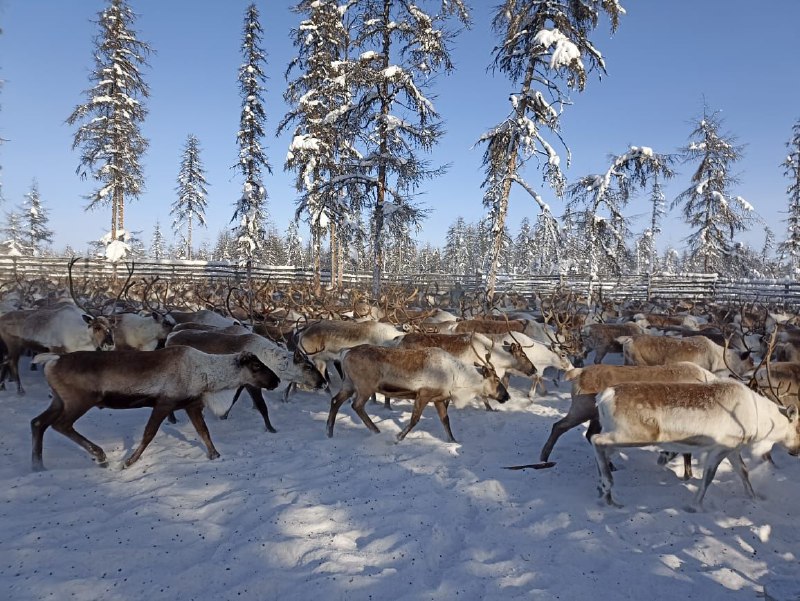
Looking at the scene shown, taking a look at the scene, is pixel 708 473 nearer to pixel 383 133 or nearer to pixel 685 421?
pixel 685 421

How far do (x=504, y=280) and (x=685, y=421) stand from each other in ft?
72.7

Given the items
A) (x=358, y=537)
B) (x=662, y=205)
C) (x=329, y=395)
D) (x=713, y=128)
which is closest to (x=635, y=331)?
(x=329, y=395)

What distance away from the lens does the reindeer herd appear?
3893 mm

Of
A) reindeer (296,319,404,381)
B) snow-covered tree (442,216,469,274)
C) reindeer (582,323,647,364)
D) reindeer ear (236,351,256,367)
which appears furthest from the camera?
snow-covered tree (442,216,469,274)

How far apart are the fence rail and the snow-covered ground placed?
1733cm

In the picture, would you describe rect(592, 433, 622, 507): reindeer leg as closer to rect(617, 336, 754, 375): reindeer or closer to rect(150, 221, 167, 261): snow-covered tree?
rect(617, 336, 754, 375): reindeer

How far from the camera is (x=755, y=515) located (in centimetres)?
377

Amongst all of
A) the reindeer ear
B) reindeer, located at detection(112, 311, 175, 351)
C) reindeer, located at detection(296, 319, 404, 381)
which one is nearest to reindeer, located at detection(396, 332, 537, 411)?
reindeer, located at detection(296, 319, 404, 381)

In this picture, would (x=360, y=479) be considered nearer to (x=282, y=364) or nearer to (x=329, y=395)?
(x=282, y=364)

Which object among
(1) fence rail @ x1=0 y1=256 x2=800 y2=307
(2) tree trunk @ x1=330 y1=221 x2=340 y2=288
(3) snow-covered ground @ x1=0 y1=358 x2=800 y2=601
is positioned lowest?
(3) snow-covered ground @ x1=0 y1=358 x2=800 y2=601

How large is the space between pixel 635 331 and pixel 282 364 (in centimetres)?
697

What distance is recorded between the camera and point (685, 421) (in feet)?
12.5

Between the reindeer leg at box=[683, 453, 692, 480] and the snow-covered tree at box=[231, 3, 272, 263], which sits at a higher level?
the snow-covered tree at box=[231, 3, 272, 263]

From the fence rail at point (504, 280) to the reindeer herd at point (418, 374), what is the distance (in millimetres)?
13043
